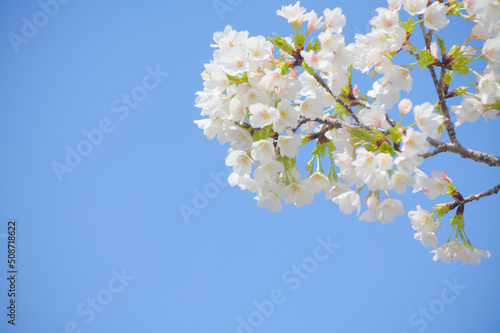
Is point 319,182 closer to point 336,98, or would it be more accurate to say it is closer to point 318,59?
point 336,98

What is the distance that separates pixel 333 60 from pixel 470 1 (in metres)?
0.62

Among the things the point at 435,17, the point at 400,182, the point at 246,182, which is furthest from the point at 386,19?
the point at 246,182

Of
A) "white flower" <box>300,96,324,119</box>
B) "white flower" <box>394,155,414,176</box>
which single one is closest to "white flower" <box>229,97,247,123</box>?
"white flower" <box>300,96,324,119</box>

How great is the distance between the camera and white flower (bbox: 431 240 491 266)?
2.02 m

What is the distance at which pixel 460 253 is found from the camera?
202cm

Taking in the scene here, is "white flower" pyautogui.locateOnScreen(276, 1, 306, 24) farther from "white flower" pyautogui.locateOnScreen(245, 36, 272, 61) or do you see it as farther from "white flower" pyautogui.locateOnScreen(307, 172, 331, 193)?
"white flower" pyautogui.locateOnScreen(307, 172, 331, 193)

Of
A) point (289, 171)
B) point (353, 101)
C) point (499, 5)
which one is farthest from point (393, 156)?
point (499, 5)

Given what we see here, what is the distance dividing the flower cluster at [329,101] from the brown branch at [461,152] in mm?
111

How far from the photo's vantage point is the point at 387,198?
1701 millimetres

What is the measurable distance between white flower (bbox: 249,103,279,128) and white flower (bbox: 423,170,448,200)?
892 mm

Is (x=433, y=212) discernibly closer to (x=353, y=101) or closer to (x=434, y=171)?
(x=434, y=171)

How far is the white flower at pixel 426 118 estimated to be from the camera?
148cm

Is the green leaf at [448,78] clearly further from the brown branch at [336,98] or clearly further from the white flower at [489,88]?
the brown branch at [336,98]

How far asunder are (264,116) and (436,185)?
99 cm
